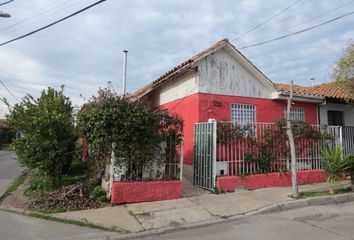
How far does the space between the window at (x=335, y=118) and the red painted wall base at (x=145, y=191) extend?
9.74m

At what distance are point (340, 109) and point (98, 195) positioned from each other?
12107mm

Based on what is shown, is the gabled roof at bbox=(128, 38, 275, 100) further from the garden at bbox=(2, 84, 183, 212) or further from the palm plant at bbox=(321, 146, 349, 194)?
the palm plant at bbox=(321, 146, 349, 194)

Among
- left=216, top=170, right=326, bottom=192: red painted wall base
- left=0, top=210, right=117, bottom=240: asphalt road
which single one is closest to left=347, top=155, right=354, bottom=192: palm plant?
left=216, top=170, right=326, bottom=192: red painted wall base

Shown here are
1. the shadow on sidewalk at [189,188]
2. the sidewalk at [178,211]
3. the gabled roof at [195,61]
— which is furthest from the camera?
the gabled roof at [195,61]

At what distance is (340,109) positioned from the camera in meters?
16.1

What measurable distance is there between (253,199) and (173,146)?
2.50 meters

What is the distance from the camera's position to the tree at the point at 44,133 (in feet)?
35.1

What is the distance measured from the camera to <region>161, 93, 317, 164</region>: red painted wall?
12.3m

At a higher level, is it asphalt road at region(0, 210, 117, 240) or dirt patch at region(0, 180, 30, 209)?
dirt patch at region(0, 180, 30, 209)

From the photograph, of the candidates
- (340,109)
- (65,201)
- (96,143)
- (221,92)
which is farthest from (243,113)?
(65,201)

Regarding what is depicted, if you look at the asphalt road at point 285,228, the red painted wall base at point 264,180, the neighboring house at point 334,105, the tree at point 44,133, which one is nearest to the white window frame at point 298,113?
the neighboring house at point 334,105

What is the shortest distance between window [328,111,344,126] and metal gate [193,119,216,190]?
320 inches

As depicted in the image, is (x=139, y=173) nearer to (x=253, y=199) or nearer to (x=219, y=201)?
(x=219, y=201)

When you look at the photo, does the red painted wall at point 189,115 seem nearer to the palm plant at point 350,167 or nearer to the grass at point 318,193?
the grass at point 318,193
